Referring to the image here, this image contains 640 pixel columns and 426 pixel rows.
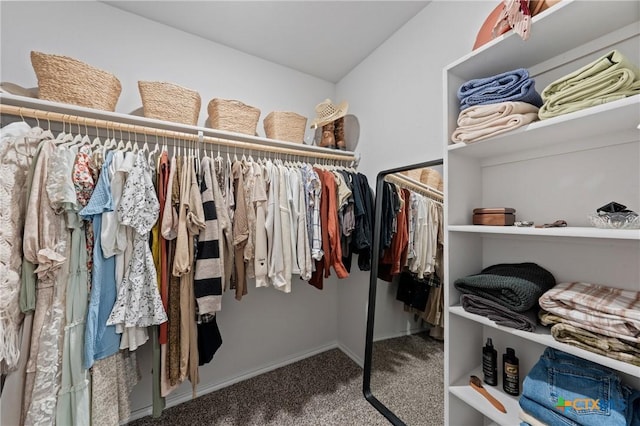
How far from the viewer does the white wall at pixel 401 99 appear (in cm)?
137

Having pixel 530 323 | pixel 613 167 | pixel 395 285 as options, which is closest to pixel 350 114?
pixel 395 285

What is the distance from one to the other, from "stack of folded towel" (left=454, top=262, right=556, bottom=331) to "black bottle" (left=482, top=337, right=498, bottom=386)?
25 cm

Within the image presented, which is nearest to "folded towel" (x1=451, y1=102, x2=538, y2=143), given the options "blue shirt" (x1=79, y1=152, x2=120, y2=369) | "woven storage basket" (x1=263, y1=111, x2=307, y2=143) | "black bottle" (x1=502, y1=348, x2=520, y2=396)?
"black bottle" (x1=502, y1=348, x2=520, y2=396)

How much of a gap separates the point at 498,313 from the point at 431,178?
755 mm

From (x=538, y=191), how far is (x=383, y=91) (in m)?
1.30

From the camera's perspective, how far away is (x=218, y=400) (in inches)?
66.1

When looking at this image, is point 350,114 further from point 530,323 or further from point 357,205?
point 530,323

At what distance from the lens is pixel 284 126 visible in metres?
1.80

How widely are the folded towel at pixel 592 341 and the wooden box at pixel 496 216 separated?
0.36m

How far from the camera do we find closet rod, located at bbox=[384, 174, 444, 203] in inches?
50.7

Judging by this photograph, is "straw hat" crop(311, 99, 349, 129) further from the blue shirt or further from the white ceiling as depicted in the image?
the blue shirt

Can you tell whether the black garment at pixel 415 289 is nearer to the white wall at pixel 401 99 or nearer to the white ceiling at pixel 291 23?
the white wall at pixel 401 99

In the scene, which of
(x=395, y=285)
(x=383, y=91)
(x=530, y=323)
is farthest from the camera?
(x=383, y=91)

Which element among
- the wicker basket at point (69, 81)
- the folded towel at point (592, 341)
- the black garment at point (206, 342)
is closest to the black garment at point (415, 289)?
the folded towel at point (592, 341)
